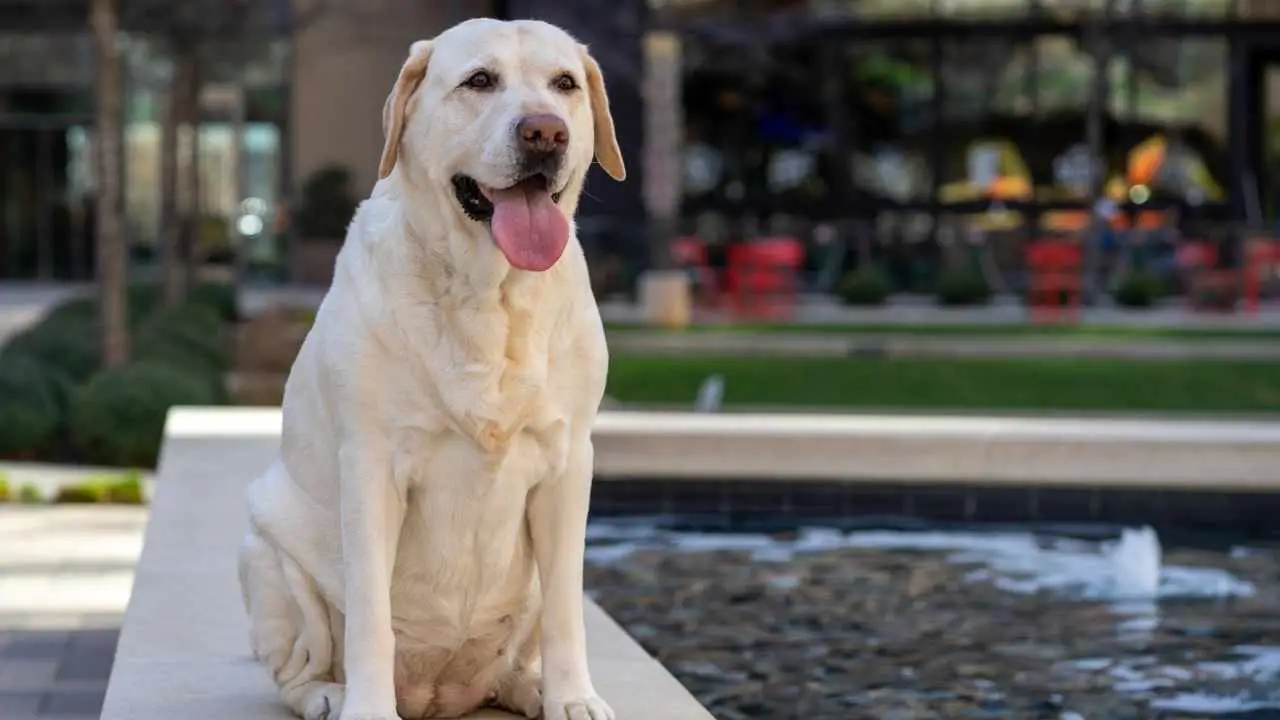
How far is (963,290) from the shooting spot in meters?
26.6

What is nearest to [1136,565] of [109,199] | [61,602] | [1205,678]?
[1205,678]

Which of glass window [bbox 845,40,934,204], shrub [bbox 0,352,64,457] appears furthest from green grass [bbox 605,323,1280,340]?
glass window [bbox 845,40,934,204]

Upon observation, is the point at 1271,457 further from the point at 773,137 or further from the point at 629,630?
the point at 773,137

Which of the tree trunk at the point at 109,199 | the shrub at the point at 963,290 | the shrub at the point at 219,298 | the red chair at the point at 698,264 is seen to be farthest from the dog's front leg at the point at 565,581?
the shrub at the point at 963,290

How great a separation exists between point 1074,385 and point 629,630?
8228 millimetres

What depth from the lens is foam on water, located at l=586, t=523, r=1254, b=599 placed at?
26.9 ft

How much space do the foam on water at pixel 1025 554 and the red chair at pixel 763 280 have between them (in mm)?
15051

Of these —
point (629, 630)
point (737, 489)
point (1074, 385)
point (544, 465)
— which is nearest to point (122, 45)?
point (1074, 385)

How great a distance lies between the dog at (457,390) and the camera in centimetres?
399

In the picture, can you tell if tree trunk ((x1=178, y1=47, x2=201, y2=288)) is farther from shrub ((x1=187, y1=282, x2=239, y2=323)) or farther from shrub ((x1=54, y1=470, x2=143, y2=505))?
shrub ((x1=54, y1=470, x2=143, y2=505))

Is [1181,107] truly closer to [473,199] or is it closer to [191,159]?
[191,159]

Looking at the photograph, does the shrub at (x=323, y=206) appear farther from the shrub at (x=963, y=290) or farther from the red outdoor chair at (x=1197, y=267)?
the red outdoor chair at (x=1197, y=267)

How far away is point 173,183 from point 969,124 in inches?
616

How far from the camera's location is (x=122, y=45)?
1203 inches
